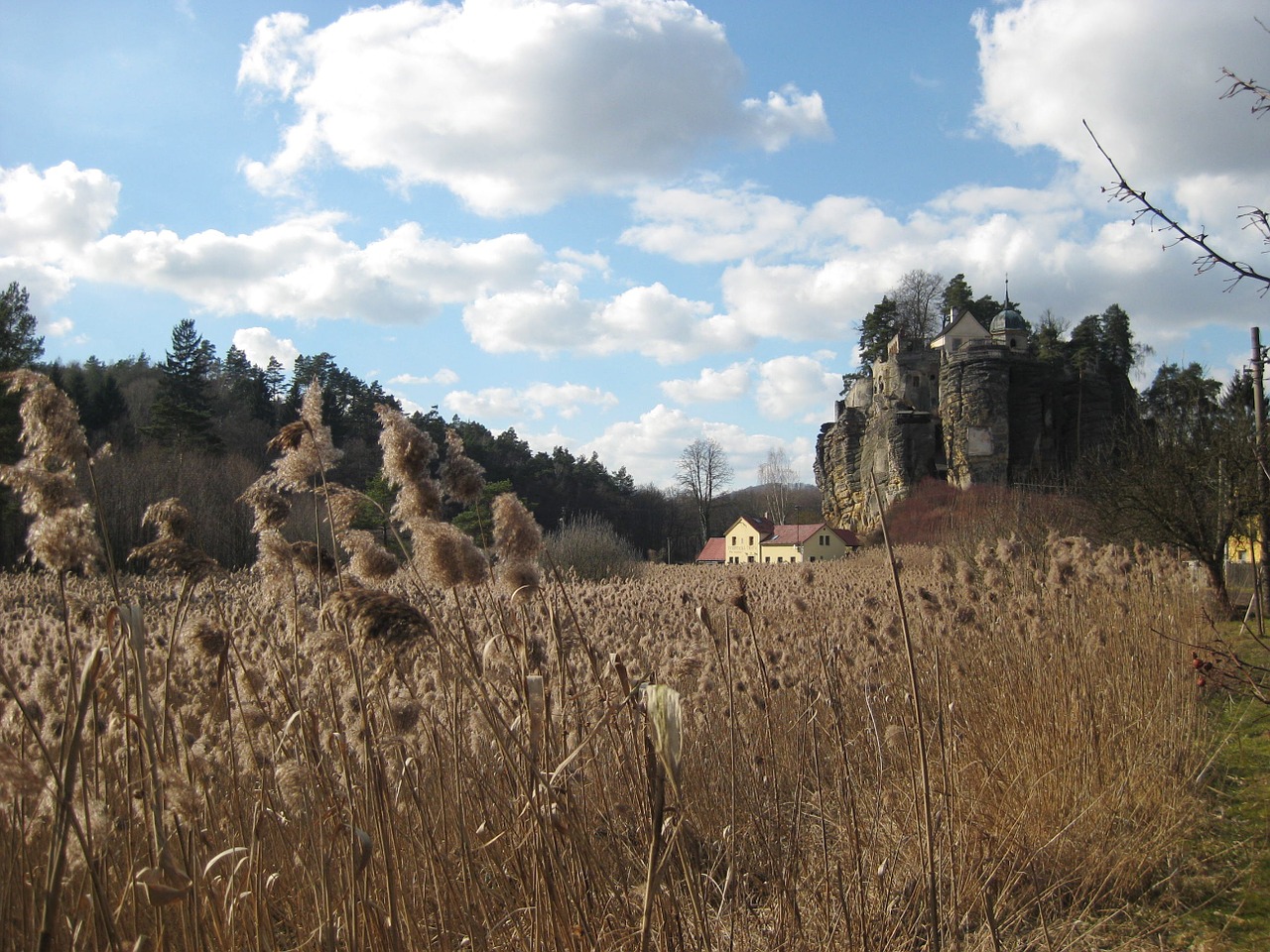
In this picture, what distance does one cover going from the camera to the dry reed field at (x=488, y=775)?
74.7 inches

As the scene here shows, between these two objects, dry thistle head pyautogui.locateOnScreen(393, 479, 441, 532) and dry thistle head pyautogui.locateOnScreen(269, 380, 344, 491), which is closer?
dry thistle head pyautogui.locateOnScreen(393, 479, 441, 532)

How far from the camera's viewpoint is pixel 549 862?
2.03 metres

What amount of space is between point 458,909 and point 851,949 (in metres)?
1.06

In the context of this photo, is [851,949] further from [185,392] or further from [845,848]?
[185,392]

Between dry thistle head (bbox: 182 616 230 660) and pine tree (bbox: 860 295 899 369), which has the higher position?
pine tree (bbox: 860 295 899 369)

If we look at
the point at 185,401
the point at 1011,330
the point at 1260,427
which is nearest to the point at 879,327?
the point at 1011,330

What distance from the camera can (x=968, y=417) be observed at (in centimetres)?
4888

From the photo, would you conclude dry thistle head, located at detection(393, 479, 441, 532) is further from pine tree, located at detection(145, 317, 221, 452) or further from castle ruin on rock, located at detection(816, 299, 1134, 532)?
castle ruin on rock, located at detection(816, 299, 1134, 532)

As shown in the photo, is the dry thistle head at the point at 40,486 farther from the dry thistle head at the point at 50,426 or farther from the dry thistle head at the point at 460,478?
the dry thistle head at the point at 460,478

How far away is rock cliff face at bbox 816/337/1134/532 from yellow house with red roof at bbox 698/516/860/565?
67.3 inches

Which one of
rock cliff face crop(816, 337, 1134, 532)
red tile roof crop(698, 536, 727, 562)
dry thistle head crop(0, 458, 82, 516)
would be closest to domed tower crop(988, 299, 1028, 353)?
rock cliff face crop(816, 337, 1134, 532)

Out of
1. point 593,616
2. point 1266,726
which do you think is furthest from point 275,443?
point 1266,726

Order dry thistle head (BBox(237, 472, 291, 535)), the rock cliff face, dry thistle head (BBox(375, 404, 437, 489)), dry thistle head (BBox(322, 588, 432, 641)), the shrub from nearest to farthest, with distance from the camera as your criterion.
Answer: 1. dry thistle head (BBox(322, 588, 432, 641))
2. dry thistle head (BBox(375, 404, 437, 489))
3. dry thistle head (BBox(237, 472, 291, 535))
4. the shrub
5. the rock cliff face

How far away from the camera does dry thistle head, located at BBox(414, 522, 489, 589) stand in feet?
7.43
